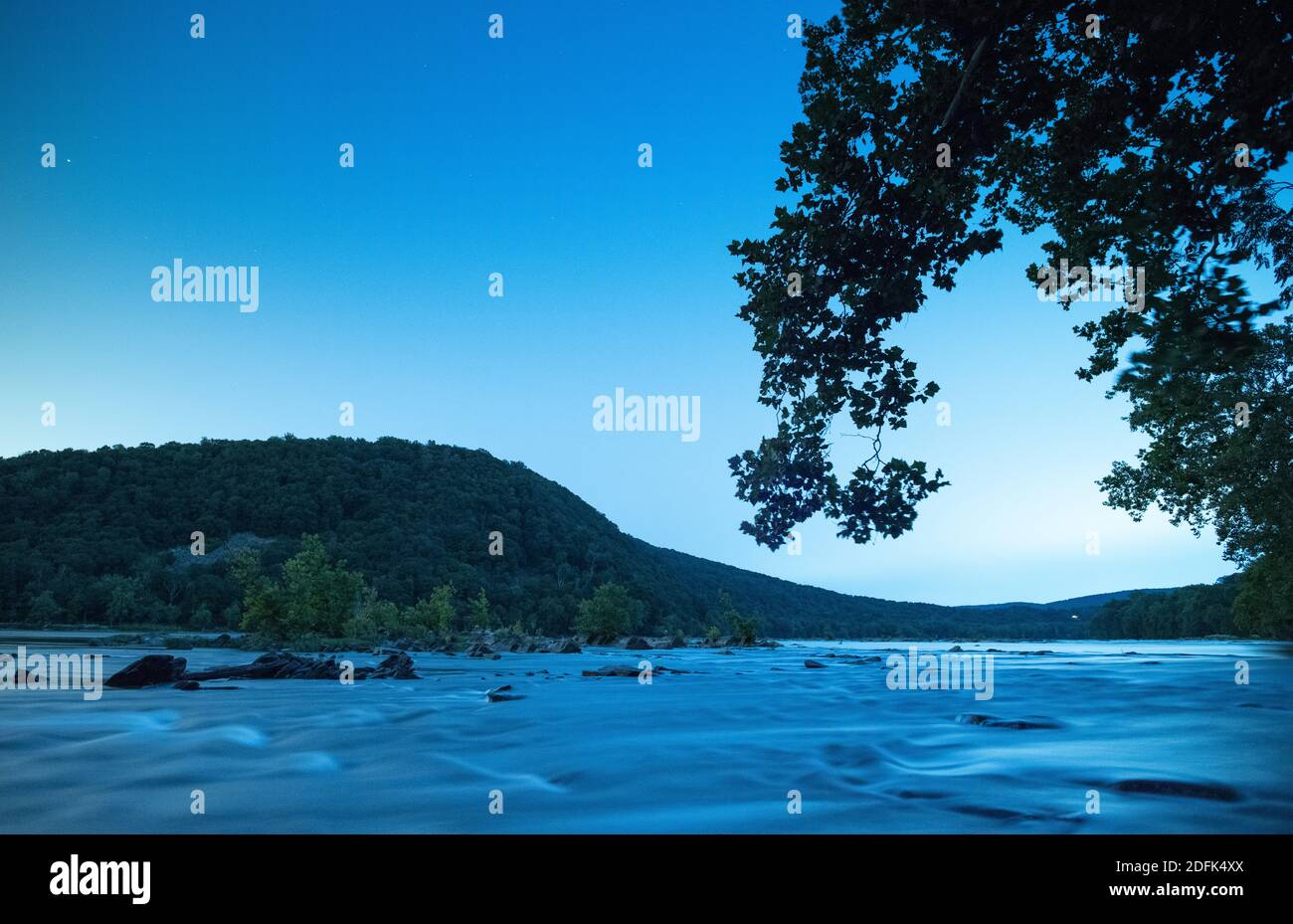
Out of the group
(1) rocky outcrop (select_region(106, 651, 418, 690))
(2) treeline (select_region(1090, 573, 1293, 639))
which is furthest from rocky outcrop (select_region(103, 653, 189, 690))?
(2) treeline (select_region(1090, 573, 1293, 639))

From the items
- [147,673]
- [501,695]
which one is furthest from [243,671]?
[501,695]

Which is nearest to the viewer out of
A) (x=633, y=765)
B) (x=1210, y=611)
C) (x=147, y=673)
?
(x=633, y=765)

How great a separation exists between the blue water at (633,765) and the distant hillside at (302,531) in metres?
98.7

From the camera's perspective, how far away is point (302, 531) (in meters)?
131

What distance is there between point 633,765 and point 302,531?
5411 inches

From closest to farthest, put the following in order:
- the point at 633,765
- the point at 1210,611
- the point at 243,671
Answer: the point at 633,765, the point at 243,671, the point at 1210,611

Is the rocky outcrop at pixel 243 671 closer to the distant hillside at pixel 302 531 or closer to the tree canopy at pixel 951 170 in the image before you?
the tree canopy at pixel 951 170

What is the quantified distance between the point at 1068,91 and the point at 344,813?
12.4m

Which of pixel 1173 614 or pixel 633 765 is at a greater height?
pixel 633 765

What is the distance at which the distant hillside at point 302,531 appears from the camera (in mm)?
104875

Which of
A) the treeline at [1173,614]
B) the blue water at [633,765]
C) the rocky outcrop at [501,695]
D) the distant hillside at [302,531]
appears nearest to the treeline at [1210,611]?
the treeline at [1173,614]

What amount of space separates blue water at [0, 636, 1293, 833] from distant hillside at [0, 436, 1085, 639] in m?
98.7

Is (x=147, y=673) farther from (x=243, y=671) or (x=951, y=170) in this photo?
(x=951, y=170)

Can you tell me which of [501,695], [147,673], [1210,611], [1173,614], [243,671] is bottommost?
[1173,614]
